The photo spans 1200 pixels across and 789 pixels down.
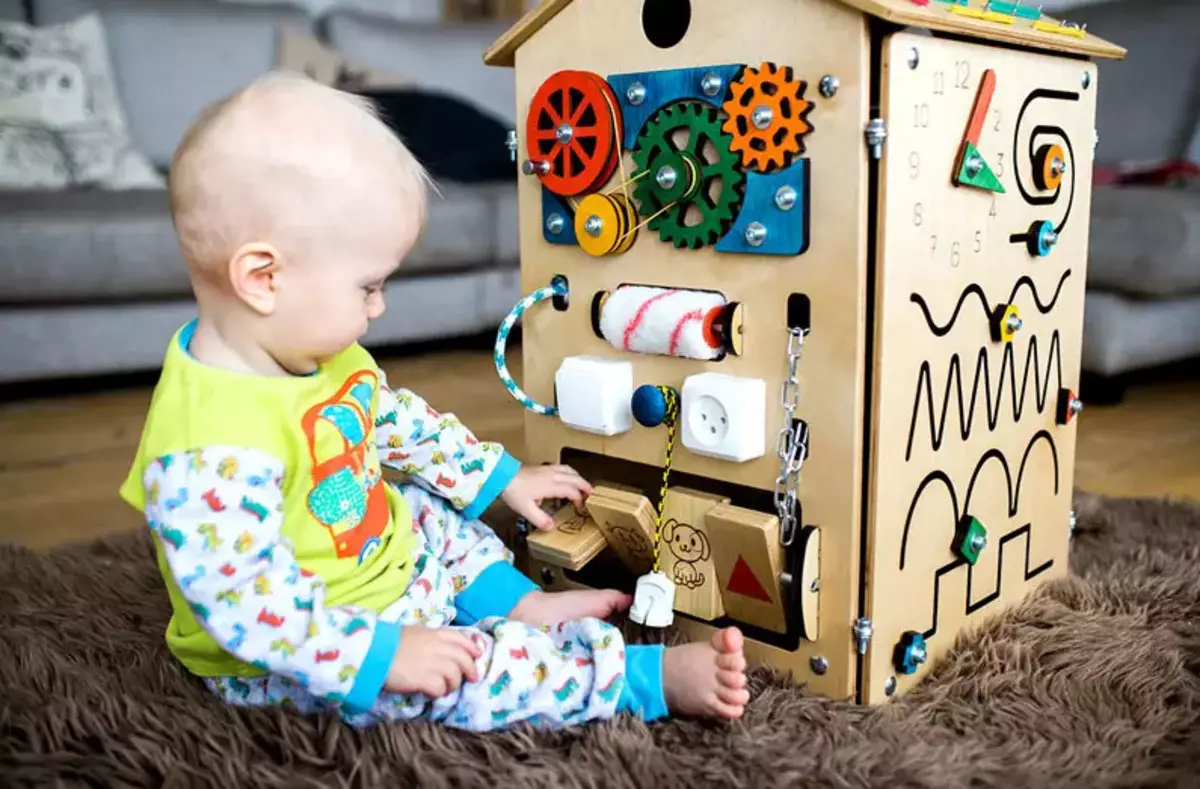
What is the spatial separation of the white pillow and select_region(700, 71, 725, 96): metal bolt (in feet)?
5.69

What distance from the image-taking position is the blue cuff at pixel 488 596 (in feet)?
2.97

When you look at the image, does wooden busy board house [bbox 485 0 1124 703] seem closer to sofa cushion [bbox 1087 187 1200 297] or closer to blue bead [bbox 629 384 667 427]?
blue bead [bbox 629 384 667 427]

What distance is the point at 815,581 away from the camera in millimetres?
786

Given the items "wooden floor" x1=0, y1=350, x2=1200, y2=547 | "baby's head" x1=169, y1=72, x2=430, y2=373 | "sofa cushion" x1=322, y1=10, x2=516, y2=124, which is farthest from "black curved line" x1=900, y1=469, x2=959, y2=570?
"sofa cushion" x1=322, y1=10, x2=516, y2=124

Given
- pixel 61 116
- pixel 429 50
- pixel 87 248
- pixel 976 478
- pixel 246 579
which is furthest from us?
pixel 429 50

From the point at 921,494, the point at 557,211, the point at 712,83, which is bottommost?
the point at 921,494

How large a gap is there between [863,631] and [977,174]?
0.36m

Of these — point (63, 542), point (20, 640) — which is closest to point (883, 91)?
point (20, 640)

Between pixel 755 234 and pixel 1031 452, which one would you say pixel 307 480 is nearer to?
pixel 755 234

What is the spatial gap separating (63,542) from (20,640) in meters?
0.35

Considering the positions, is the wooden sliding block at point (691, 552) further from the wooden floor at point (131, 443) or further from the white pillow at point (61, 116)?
the white pillow at point (61, 116)

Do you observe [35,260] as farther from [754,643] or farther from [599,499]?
[754,643]

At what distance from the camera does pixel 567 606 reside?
35.4 inches

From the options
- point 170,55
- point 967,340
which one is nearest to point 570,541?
point 967,340
